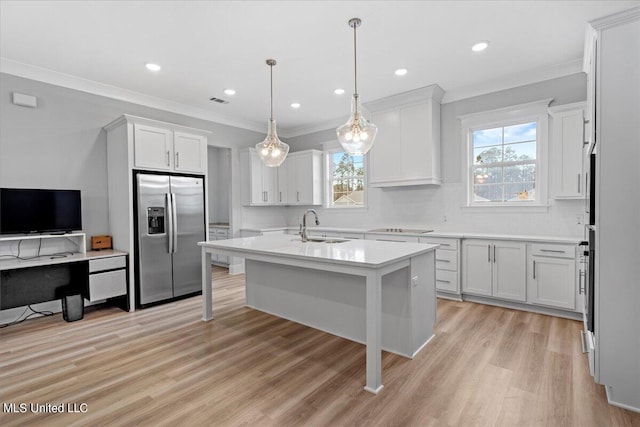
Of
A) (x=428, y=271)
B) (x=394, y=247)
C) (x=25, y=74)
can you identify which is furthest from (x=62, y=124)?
(x=428, y=271)

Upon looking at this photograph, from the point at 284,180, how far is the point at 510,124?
4.00 m

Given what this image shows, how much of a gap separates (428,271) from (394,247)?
37 centimetres

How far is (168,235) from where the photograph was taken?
4215mm

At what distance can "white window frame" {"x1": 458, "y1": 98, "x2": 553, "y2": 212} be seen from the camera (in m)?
3.91

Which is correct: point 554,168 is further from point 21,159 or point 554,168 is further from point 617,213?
point 21,159

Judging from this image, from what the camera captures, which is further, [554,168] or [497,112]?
[497,112]

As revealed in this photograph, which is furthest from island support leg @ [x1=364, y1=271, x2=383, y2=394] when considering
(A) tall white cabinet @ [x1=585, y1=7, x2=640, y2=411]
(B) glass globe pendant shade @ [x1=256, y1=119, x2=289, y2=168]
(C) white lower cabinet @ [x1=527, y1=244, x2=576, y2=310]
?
(C) white lower cabinet @ [x1=527, y1=244, x2=576, y2=310]

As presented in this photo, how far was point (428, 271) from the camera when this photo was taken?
9.16 feet

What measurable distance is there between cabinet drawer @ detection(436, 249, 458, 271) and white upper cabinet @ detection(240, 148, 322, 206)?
2684 millimetres

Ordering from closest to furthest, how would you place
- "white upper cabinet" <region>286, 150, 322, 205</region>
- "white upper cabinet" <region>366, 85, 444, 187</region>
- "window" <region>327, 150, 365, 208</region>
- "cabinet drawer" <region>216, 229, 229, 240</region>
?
"white upper cabinet" <region>366, 85, 444, 187</region> → "window" <region>327, 150, 365, 208</region> → "white upper cabinet" <region>286, 150, 322, 205</region> → "cabinet drawer" <region>216, 229, 229, 240</region>

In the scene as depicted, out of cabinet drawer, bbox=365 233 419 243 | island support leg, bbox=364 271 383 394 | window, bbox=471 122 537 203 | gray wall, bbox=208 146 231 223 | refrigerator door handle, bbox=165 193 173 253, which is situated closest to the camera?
island support leg, bbox=364 271 383 394

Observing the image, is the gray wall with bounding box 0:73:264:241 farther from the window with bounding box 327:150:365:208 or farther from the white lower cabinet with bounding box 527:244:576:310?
the white lower cabinet with bounding box 527:244:576:310

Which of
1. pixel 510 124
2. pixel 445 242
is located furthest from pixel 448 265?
pixel 510 124

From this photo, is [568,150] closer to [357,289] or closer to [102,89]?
[357,289]
